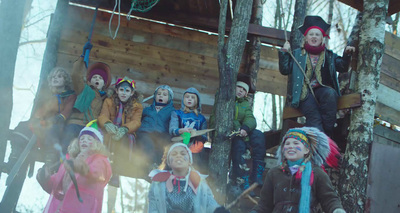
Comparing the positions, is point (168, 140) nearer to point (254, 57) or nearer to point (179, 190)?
point (179, 190)

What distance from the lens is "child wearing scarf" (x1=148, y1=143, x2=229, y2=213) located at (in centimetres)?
489

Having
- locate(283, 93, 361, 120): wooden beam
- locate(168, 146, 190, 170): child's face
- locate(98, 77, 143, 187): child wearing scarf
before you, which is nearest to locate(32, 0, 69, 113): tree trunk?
locate(98, 77, 143, 187): child wearing scarf

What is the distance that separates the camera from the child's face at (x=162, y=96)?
7.05m

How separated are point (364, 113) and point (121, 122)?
3.49 meters

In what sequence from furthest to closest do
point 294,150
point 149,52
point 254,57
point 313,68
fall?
1. point 149,52
2. point 254,57
3. point 313,68
4. point 294,150

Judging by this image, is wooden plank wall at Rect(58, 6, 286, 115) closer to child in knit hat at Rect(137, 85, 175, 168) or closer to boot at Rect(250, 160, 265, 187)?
child in knit hat at Rect(137, 85, 175, 168)

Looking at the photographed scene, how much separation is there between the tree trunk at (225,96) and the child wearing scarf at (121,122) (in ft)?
4.09

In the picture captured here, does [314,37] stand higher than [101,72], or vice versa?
[314,37]

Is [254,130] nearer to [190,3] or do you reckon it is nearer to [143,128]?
[143,128]

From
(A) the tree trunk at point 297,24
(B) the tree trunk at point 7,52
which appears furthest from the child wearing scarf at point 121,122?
(A) the tree trunk at point 297,24

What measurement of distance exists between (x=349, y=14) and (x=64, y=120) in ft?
53.5

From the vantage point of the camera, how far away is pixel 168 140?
21.9 ft

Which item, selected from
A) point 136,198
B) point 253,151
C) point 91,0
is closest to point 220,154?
point 253,151

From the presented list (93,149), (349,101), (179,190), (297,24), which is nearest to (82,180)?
(93,149)
